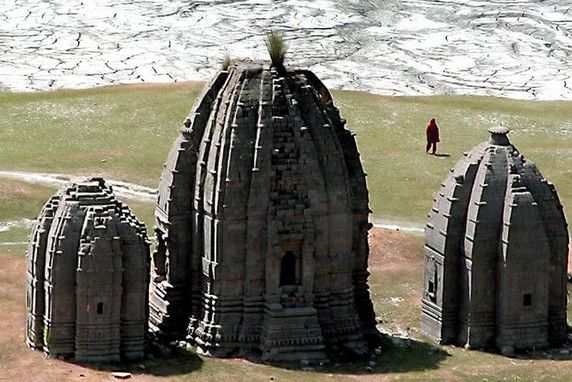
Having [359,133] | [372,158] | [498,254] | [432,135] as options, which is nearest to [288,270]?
[498,254]

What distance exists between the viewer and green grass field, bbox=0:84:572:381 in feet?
141

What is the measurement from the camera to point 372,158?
70.8m

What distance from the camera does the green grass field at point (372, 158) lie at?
42969 mm

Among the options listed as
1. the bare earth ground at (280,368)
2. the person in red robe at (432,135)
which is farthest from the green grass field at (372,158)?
the person in red robe at (432,135)

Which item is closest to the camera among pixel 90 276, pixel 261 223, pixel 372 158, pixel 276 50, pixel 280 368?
pixel 90 276

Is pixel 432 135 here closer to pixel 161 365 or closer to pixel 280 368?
pixel 280 368

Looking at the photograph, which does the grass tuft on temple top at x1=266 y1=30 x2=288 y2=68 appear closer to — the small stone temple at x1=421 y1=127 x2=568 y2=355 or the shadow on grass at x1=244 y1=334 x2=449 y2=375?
the small stone temple at x1=421 y1=127 x2=568 y2=355

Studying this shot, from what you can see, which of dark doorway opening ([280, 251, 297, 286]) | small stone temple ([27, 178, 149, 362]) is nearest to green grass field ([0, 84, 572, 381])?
small stone temple ([27, 178, 149, 362])

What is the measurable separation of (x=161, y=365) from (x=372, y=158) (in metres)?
29.8

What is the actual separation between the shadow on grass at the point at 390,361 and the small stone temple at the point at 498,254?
3.48 feet

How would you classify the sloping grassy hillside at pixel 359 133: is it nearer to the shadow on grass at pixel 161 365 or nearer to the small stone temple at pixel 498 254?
the small stone temple at pixel 498 254

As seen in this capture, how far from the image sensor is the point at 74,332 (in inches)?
1655

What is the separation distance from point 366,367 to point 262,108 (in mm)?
7149

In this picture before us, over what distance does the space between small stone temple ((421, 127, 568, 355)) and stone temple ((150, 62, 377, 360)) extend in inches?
106
